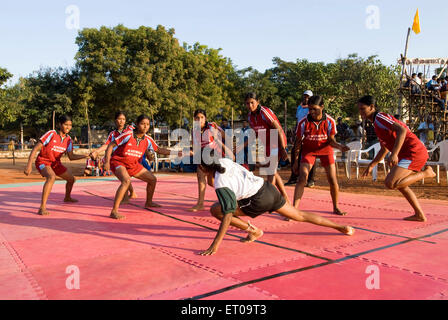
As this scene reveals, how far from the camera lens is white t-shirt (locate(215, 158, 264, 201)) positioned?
3.77 m

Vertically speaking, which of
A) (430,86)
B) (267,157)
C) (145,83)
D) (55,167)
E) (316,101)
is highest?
(145,83)

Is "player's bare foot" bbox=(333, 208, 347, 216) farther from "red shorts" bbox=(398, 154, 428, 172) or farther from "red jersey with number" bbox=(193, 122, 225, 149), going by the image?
"red jersey with number" bbox=(193, 122, 225, 149)

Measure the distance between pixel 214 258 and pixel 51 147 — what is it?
4455mm

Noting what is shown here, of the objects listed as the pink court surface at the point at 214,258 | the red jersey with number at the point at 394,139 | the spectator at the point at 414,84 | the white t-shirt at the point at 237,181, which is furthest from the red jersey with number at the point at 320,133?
the spectator at the point at 414,84

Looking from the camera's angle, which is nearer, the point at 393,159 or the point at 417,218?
the point at 393,159

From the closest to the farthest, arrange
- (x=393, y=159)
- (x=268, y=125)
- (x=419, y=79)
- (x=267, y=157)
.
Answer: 1. (x=393, y=159)
2. (x=268, y=125)
3. (x=267, y=157)
4. (x=419, y=79)

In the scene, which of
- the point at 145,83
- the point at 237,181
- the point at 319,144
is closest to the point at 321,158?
the point at 319,144

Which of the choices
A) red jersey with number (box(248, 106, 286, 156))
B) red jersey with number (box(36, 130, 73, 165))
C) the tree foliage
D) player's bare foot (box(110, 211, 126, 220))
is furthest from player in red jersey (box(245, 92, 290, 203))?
the tree foliage

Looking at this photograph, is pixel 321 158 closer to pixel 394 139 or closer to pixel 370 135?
pixel 394 139

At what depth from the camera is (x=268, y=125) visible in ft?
19.4

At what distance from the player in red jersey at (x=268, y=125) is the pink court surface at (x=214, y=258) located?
1.01 metres

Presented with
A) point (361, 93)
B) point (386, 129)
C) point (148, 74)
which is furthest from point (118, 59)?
point (386, 129)

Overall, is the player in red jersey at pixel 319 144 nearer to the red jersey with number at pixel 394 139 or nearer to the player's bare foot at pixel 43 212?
the red jersey with number at pixel 394 139

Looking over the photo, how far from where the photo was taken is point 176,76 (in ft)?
95.7
